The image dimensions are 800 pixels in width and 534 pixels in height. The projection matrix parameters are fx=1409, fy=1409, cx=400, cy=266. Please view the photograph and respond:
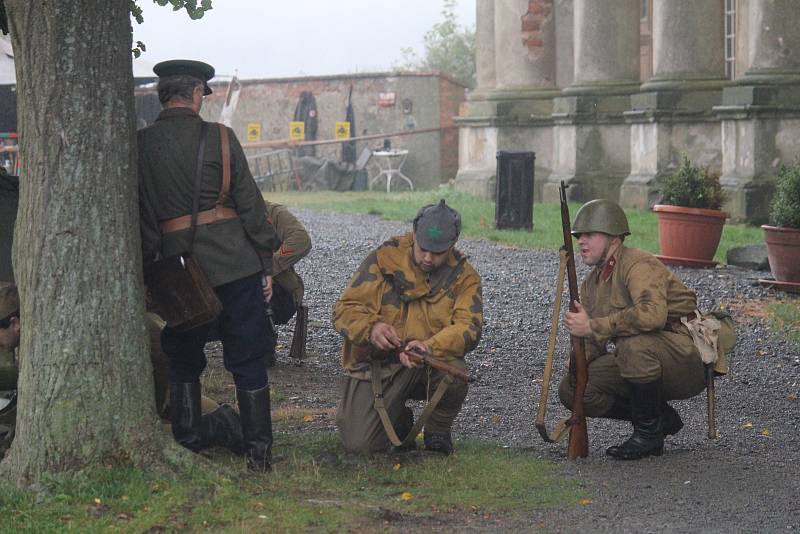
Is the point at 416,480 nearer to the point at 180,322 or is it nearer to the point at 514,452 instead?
the point at 514,452

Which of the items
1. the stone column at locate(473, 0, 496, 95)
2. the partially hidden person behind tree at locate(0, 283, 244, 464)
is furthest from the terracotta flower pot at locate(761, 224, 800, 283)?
the stone column at locate(473, 0, 496, 95)

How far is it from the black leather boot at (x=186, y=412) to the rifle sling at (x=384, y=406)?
2.69 ft

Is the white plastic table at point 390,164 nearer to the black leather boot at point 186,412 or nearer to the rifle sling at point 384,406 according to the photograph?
the rifle sling at point 384,406

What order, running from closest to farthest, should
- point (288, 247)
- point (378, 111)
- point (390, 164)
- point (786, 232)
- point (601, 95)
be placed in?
point (288, 247) < point (786, 232) < point (601, 95) < point (390, 164) < point (378, 111)

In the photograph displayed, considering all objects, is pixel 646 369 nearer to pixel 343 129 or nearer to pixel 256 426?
pixel 256 426

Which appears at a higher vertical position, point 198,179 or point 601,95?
point 601,95

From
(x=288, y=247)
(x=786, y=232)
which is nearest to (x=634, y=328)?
(x=288, y=247)

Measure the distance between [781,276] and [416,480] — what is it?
753cm

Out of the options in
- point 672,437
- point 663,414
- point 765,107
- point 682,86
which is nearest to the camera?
point 663,414

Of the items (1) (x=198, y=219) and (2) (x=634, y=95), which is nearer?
(1) (x=198, y=219)

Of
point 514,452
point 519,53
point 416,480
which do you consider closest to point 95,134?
point 416,480

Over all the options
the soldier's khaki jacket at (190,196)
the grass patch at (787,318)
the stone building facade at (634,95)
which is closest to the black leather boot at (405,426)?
the soldier's khaki jacket at (190,196)

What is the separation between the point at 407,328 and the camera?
6.57 m

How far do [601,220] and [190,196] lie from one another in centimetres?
194
